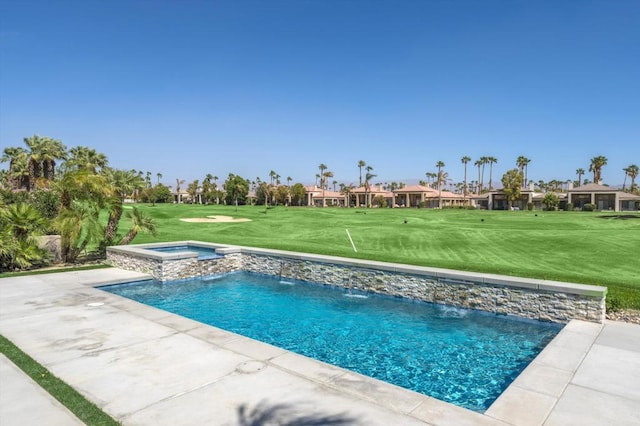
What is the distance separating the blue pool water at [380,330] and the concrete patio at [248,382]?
39.0 inches

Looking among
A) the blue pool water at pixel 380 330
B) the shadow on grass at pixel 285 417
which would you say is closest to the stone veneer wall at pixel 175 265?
the blue pool water at pixel 380 330

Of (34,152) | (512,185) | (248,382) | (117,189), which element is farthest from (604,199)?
(34,152)

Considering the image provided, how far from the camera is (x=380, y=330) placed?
926 cm

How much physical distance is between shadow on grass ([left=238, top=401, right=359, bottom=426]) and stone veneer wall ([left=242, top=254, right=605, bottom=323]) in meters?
6.89

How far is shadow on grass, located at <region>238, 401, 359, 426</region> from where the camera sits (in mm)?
4375

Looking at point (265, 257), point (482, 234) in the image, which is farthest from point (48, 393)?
point (482, 234)

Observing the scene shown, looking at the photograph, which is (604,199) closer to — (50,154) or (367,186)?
(367,186)

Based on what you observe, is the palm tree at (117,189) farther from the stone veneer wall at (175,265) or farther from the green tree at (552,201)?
the green tree at (552,201)

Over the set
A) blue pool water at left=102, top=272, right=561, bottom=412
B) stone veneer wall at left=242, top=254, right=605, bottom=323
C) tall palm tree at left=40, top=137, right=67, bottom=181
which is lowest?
blue pool water at left=102, top=272, right=561, bottom=412

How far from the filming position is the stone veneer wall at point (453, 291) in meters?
8.95

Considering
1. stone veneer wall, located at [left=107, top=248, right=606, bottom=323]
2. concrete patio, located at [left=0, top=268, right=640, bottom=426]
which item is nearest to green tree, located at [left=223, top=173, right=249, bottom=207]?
stone veneer wall, located at [left=107, top=248, right=606, bottom=323]

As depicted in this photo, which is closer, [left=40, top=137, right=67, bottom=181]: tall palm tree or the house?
[left=40, top=137, right=67, bottom=181]: tall palm tree

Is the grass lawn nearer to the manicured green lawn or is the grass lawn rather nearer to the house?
the manicured green lawn

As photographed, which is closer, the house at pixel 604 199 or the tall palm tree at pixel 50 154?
the tall palm tree at pixel 50 154
